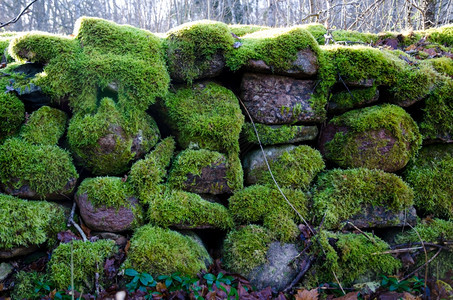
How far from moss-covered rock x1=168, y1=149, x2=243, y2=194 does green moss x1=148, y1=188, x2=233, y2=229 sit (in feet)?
0.37

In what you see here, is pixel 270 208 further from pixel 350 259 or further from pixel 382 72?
pixel 382 72

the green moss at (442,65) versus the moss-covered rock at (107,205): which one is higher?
the green moss at (442,65)

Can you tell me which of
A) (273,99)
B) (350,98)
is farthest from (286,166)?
(350,98)

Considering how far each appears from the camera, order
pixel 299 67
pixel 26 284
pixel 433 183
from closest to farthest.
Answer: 1. pixel 26 284
2. pixel 299 67
3. pixel 433 183

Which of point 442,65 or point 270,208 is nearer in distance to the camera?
point 270,208

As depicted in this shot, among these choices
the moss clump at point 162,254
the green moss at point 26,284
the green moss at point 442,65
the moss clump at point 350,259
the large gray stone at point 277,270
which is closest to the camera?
the green moss at point 26,284

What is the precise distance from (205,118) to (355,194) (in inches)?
71.3

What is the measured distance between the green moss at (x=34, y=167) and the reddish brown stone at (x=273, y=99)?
6.54ft

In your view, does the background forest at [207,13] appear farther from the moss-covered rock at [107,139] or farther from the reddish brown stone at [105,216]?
the reddish brown stone at [105,216]

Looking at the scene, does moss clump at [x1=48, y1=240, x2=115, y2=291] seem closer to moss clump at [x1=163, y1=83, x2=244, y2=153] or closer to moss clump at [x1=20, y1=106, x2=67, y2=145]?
moss clump at [x1=20, y1=106, x2=67, y2=145]

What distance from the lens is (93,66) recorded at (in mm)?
2812

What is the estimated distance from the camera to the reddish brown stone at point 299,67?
3217mm

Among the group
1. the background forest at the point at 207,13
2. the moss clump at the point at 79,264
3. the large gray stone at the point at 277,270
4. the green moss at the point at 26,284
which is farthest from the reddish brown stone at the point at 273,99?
the background forest at the point at 207,13

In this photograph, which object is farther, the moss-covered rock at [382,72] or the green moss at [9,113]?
the moss-covered rock at [382,72]
